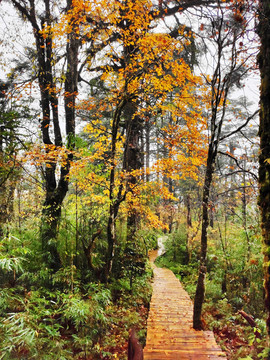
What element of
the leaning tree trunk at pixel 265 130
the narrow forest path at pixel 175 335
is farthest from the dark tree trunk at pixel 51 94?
the leaning tree trunk at pixel 265 130

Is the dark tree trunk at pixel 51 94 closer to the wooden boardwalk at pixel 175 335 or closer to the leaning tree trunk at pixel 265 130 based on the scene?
the wooden boardwalk at pixel 175 335

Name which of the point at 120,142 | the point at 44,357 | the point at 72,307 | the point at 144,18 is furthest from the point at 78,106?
the point at 44,357

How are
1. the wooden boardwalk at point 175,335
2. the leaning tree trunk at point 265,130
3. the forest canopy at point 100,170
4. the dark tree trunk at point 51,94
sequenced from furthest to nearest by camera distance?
the dark tree trunk at point 51,94
the forest canopy at point 100,170
the wooden boardwalk at point 175,335
the leaning tree trunk at point 265,130

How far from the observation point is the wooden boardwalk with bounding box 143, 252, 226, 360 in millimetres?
4527

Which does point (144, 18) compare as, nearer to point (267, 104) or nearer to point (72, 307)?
point (267, 104)

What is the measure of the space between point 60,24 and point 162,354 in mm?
9766

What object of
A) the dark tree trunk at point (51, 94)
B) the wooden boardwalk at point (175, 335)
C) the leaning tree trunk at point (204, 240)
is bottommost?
the wooden boardwalk at point (175, 335)

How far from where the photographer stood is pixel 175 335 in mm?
5344

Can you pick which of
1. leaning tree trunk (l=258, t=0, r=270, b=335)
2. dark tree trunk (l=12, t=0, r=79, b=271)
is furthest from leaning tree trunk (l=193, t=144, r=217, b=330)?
dark tree trunk (l=12, t=0, r=79, b=271)

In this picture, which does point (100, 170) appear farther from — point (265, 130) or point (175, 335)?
point (265, 130)

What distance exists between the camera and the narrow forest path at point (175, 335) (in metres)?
4.53

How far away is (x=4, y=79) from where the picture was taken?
28.8ft

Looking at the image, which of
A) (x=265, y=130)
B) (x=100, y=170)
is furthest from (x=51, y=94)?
(x=265, y=130)

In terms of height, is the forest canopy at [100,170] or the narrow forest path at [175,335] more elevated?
the forest canopy at [100,170]
